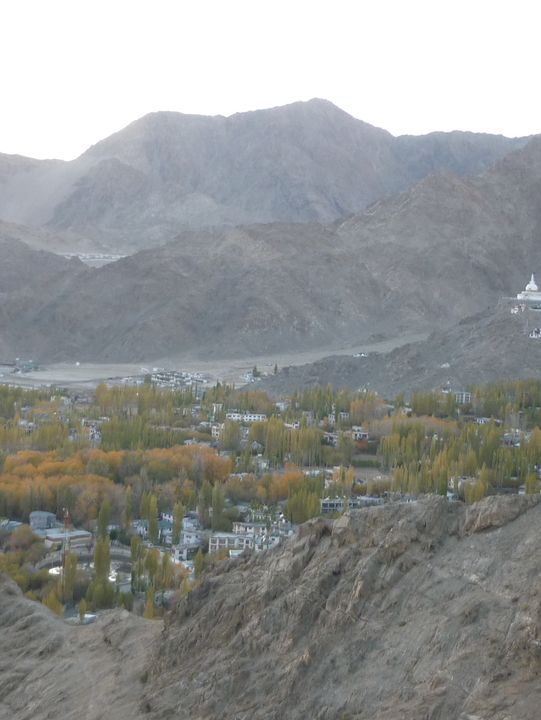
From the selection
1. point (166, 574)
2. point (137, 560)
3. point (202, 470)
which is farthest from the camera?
point (202, 470)

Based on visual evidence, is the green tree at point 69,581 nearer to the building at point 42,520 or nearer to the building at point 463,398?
the building at point 42,520

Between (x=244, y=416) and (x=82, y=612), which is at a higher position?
(x=82, y=612)

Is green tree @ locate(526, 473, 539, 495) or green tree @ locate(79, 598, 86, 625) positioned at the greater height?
green tree @ locate(79, 598, 86, 625)

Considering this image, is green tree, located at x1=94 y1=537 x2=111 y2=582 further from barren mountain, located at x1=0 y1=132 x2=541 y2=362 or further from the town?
barren mountain, located at x1=0 y1=132 x2=541 y2=362

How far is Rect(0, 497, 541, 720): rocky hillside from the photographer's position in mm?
9758

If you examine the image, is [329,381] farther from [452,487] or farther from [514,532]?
[514,532]

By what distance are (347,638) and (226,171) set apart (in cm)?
13435

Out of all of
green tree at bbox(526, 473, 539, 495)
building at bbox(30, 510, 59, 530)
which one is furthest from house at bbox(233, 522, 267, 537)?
green tree at bbox(526, 473, 539, 495)

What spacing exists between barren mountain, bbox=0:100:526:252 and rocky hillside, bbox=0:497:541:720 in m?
109

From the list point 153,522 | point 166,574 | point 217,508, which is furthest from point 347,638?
point 217,508

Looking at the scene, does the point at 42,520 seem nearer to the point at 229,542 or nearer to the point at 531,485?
the point at 229,542

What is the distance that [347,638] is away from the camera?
1116 centimetres

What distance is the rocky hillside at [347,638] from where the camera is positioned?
9758 millimetres

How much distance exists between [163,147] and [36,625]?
131139 mm
